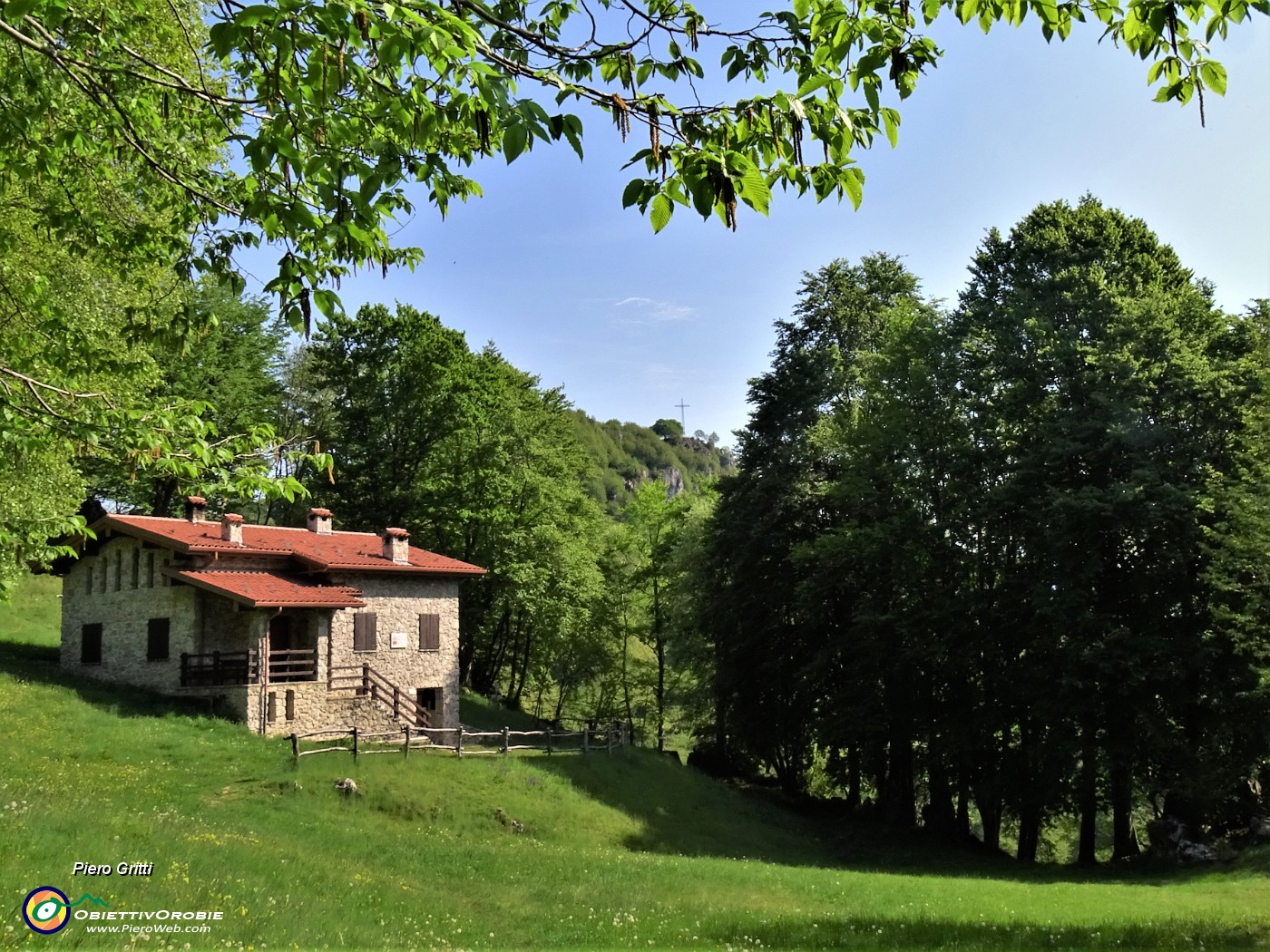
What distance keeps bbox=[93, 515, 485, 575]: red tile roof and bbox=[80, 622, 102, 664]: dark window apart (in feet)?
10.8

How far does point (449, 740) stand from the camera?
29625 millimetres

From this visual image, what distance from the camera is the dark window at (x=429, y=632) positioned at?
105 ft

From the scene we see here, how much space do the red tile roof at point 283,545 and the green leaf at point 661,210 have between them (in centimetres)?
2646

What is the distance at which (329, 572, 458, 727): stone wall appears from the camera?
2950cm

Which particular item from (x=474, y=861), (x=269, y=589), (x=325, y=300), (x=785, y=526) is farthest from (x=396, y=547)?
(x=325, y=300)

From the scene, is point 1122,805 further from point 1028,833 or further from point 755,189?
point 755,189

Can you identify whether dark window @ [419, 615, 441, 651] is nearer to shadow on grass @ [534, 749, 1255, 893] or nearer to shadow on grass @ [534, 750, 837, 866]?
shadow on grass @ [534, 750, 837, 866]

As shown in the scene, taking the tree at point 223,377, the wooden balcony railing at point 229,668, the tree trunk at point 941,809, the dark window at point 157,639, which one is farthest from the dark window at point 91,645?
the tree trunk at point 941,809

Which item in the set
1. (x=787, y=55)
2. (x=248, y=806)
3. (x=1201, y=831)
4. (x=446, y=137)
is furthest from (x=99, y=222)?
(x=1201, y=831)

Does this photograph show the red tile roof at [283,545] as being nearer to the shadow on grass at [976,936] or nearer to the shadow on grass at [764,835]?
the shadow on grass at [764,835]

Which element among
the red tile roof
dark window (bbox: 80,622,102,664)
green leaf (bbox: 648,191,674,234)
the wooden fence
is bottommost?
the wooden fence

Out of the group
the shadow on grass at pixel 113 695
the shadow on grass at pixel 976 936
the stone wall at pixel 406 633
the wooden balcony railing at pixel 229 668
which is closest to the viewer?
the shadow on grass at pixel 976 936

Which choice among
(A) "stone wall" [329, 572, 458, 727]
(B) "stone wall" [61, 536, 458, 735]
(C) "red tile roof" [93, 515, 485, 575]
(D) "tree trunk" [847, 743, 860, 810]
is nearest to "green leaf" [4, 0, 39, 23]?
(B) "stone wall" [61, 536, 458, 735]

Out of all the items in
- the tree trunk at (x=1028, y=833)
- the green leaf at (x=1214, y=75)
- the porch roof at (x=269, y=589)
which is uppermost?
the green leaf at (x=1214, y=75)
